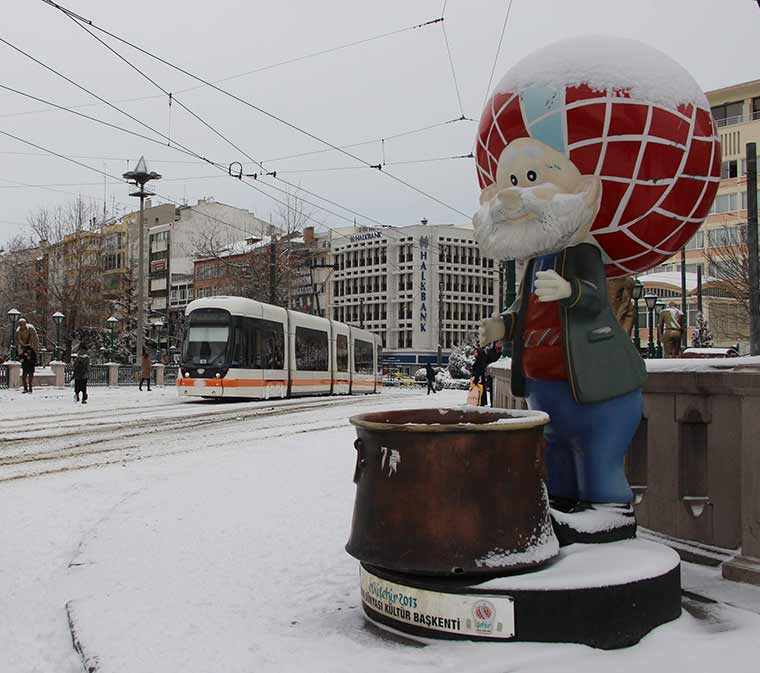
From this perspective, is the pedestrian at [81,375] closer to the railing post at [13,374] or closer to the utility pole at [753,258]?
the railing post at [13,374]

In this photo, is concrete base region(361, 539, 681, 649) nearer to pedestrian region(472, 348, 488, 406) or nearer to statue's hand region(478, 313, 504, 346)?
statue's hand region(478, 313, 504, 346)

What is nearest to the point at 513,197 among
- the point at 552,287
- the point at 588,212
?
the point at 588,212

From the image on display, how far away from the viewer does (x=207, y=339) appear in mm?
23203

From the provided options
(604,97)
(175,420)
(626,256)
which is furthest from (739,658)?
(175,420)

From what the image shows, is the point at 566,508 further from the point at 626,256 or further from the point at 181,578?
the point at 181,578

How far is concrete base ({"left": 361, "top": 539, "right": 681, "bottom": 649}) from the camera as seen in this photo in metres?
3.37

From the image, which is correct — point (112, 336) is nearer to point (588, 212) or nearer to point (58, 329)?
point (58, 329)

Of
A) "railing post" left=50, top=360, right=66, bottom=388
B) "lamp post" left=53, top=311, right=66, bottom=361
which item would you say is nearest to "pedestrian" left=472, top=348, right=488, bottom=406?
"railing post" left=50, top=360, right=66, bottom=388

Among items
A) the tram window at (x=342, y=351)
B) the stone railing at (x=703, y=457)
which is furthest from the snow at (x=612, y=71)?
the tram window at (x=342, y=351)

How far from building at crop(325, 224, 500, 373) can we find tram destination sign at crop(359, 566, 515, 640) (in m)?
77.7

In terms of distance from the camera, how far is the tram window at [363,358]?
34.6 metres

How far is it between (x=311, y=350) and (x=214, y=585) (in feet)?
79.3

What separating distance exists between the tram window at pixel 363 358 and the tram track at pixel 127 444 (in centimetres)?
1584

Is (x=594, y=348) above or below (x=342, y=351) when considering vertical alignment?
below
